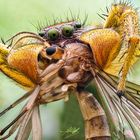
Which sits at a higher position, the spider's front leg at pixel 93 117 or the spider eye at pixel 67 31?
the spider eye at pixel 67 31

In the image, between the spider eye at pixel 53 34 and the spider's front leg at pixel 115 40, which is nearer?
the spider's front leg at pixel 115 40

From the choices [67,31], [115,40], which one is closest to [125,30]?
[115,40]

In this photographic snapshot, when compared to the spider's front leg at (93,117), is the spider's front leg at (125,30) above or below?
above

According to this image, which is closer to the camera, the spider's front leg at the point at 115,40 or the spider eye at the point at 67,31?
the spider's front leg at the point at 115,40

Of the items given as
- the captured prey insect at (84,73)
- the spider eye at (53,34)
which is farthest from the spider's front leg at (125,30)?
the spider eye at (53,34)

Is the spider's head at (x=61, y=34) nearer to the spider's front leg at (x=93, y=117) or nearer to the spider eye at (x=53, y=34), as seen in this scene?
the spider eye at (x=53, y=34)

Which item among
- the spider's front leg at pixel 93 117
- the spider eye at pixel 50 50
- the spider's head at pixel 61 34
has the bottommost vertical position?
Result: the spider's front leg at pixel 93 117

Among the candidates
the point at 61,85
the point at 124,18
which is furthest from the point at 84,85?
the point at 124,18

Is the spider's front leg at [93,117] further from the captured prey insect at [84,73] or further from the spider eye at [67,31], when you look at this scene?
the spider eye at [67,31]

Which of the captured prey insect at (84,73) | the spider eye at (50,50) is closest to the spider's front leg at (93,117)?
the captured prey insect at (84,73)
